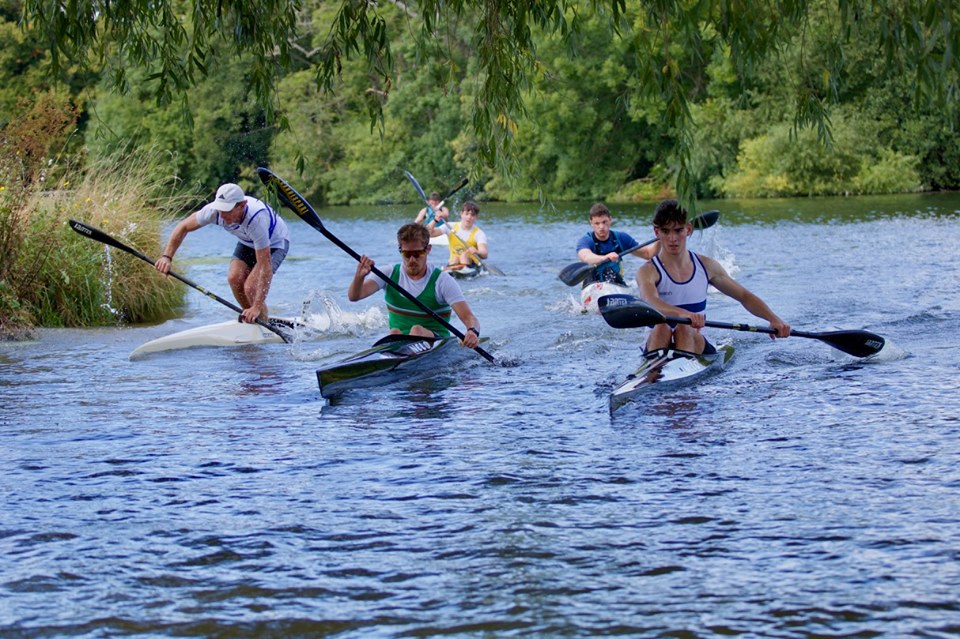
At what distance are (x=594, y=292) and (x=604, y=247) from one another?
543 mm

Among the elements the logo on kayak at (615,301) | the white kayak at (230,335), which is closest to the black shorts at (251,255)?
the white kayak at (230,335)

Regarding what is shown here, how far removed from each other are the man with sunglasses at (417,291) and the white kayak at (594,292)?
367 centimetres

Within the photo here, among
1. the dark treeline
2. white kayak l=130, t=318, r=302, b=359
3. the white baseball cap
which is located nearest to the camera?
the white baseball cap

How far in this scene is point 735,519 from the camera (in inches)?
212

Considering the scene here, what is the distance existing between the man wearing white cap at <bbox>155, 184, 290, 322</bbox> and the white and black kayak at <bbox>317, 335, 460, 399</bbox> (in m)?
1.82

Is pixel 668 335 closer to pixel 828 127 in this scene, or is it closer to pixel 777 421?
pixel 777 421

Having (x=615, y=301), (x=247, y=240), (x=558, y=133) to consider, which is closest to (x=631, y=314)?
(x=615, y=301)

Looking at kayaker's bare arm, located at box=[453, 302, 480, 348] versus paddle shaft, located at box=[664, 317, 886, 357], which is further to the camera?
paddle shaft, located at box=[664, 317, 886, 357]

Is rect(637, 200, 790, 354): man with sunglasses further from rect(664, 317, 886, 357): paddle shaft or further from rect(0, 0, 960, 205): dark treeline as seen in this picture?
rect(0, 0, 960, 205): dark treeline

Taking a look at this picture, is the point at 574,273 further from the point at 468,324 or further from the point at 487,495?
the point at 487,495

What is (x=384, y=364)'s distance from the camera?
897 cm

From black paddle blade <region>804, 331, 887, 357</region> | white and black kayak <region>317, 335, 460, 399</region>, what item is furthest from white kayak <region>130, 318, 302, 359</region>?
black paddle blade <region>804, 331, 887, 357</region>

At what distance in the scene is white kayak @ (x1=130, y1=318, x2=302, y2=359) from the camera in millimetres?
11188

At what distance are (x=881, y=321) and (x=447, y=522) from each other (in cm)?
776
